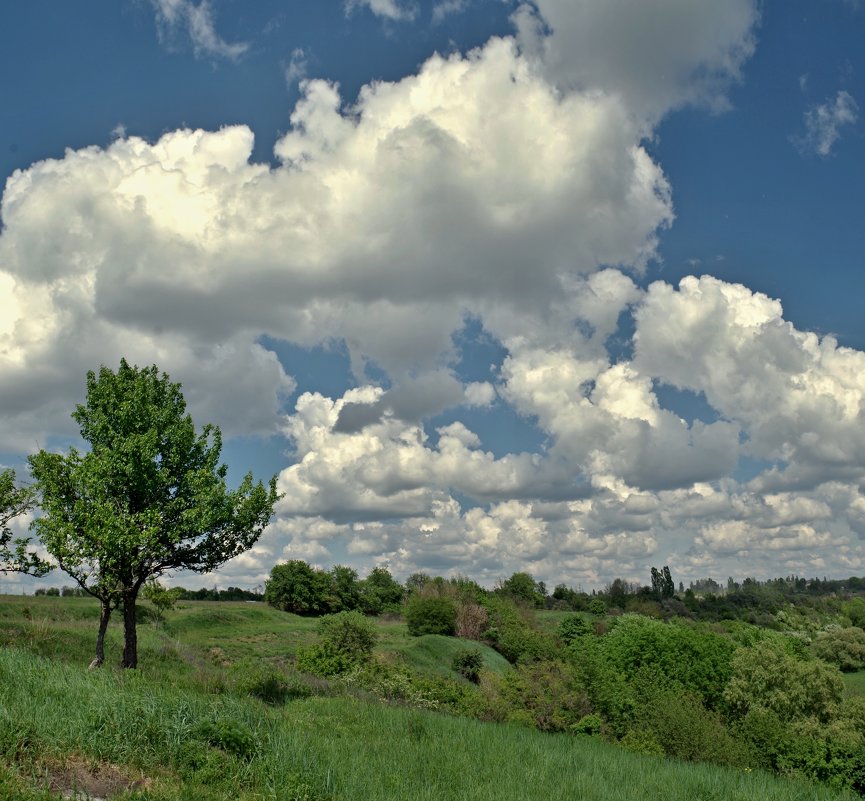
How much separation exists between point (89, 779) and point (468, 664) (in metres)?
58.1

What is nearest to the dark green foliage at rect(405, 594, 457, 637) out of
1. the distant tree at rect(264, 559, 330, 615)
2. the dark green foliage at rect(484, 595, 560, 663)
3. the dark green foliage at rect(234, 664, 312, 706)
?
the dark green foliage at rect(484, 595, 560, 663)

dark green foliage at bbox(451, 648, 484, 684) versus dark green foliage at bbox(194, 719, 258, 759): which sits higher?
A: dark green foliage at bbox(194, 719, 258, 759)

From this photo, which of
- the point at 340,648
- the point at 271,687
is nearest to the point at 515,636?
the point at 340,648

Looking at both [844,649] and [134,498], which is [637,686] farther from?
[844,649]

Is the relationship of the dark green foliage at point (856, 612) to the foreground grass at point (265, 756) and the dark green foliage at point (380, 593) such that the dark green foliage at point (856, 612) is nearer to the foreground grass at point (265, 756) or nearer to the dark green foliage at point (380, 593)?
the dark green foliage at point (380, 593)

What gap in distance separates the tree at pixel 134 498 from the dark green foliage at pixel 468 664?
138 feet

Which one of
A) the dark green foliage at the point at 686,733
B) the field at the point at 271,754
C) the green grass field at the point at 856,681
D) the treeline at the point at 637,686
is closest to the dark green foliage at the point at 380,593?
the treeline at the point at 637,686

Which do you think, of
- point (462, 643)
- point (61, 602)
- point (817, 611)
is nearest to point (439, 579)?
point (462, 643)

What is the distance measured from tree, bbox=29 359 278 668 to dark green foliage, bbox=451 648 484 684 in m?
42.0

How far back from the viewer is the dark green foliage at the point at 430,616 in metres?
85.2

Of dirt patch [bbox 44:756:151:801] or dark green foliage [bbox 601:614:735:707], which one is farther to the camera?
dark green foliage [bbox 601:614:735:707]

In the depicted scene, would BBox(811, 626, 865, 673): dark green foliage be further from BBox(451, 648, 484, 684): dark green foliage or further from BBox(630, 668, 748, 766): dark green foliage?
BBox(630, 668, 748, 766): dark green foliage

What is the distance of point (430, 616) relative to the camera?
85750 millimetres

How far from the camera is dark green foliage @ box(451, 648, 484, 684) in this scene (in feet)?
210
